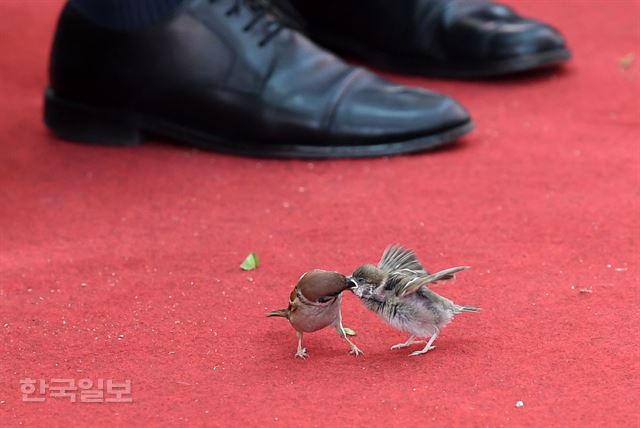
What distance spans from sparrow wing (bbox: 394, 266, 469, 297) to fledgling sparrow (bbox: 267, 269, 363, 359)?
74mm

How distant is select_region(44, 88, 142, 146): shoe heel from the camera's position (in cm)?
271

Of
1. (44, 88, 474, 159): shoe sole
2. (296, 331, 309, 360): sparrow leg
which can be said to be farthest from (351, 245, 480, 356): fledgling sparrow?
(44, 88, 474, 159): shoe sole

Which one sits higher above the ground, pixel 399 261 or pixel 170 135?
pixel 399 261

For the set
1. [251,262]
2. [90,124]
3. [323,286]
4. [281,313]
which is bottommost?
[90,124]

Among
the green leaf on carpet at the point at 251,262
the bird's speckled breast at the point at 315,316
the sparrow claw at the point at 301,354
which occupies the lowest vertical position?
the green leaf on carpet at the point at 251,262

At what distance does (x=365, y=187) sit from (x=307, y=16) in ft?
3.95

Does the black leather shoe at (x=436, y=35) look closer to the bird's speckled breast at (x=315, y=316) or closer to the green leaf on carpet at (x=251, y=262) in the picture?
the green leaf on carpet at (x=251, y=262)

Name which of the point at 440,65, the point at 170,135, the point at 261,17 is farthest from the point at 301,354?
the point at 440,65

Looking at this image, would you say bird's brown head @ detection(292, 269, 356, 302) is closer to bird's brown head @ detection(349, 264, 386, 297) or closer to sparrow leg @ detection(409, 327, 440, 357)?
bird's brown head @ detection(349, 264, 386, 297)

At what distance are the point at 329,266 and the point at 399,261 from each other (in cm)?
33

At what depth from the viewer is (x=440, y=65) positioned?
3207mm

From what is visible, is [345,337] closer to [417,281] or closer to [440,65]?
[417,281]

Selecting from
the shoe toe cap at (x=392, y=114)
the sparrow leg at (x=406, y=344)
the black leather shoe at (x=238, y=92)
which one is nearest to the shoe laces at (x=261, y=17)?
the black leather shoe at (x=238, y=92)

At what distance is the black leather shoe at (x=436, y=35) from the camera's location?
3094mm
